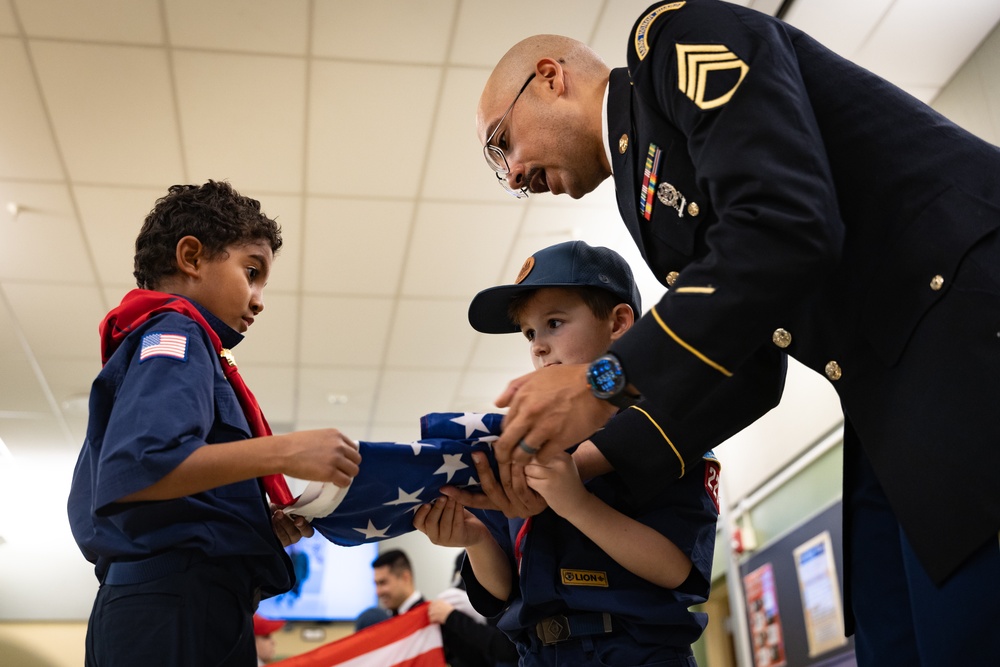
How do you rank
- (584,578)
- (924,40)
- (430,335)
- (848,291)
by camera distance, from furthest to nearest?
(430,335) < (924,40) < (584,578) < (848,291)

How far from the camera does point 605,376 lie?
118 centimetres

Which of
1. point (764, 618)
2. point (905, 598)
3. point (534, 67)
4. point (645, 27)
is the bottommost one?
point (905, 598)

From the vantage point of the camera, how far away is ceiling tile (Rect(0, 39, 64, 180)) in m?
4.04

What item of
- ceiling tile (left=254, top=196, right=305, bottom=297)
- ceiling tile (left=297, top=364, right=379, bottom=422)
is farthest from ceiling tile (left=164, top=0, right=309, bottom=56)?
ceiling tile (left=297, top=364, right=379, bottom=422)

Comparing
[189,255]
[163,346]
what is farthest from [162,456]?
[189,255]

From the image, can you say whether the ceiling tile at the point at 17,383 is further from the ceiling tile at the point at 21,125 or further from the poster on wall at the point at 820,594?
the poster on wall at the point at 820,594

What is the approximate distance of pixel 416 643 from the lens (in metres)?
3.56

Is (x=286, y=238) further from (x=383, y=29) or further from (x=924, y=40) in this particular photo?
(x=924, y=40)

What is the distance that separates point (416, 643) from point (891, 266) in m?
2.84

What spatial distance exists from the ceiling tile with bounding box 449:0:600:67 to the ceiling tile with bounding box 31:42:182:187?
1.30 metres

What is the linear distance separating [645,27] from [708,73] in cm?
20

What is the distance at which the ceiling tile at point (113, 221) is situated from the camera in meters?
4.84

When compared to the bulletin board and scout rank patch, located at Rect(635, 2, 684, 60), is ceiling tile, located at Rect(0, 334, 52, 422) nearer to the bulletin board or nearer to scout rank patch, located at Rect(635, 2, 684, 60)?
the bulletin board

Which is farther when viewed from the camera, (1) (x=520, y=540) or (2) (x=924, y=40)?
(2) (x=924, y=40)
